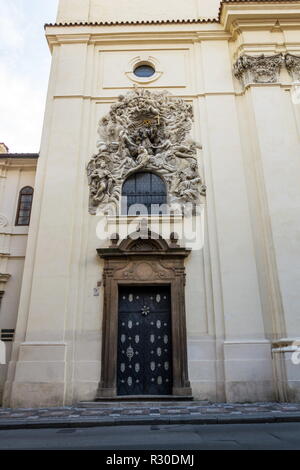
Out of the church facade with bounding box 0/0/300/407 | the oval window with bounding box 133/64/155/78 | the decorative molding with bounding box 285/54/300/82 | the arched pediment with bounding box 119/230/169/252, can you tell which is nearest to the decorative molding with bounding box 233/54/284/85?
the church facade with bounding box 0/0/300/407

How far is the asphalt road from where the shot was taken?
4.44 m

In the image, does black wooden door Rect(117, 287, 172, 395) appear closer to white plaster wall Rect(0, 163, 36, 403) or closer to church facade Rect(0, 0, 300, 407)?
church facade Rect(0, 0, 300, 407)

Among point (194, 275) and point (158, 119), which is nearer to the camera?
point (194, 275)

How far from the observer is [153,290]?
9727 millimetres

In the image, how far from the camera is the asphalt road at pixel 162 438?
14.6ft

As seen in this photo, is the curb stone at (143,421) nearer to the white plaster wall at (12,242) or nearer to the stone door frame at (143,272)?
the stone door frame at (143,272)

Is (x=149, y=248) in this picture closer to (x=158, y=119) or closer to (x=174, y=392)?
(x=174, y=392)

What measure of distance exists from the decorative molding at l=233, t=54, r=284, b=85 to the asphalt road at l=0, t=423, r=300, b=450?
34.2 ft

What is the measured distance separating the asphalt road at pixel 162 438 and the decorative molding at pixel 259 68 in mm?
10416

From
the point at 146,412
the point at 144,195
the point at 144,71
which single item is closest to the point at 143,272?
the point at 144,195

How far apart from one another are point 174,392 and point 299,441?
4.26 meters

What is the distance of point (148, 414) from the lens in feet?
22.4

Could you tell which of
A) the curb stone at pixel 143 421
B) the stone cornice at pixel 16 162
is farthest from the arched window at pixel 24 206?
the curb stone at pixel 143 421

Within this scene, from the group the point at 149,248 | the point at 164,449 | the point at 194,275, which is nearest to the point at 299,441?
the point at 164,449
